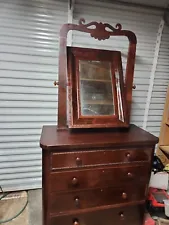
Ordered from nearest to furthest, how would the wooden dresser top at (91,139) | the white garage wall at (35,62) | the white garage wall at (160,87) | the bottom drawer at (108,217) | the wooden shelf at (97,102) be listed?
the wooden dresser top at (91,139) < the bottom drawer at (108,217) < the wooden shelf at (97,102) < the white garage wall at (35,62) < the white garage wall at (160,87)

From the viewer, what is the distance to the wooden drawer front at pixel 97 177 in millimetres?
1204

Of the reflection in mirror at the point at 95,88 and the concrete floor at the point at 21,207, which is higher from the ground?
the reflection in mirror at the point at 95,88

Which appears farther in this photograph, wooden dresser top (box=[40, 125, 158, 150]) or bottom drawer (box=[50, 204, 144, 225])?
bottom drawer (box=[50, 204, 144, 225])

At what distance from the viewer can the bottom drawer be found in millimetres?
1307

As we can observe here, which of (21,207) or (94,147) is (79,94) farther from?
(21,207)

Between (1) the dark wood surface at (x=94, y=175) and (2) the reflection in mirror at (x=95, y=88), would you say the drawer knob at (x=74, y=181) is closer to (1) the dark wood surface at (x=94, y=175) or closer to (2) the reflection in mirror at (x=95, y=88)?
(1) the dark wood surface at (x=94, y=175)

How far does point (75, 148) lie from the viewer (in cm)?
117

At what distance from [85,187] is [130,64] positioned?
3.45 ft

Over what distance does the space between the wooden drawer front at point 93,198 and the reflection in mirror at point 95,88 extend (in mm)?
583

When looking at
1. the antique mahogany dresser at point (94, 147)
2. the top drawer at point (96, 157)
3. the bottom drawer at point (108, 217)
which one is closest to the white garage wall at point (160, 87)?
the antique mahogany dresser at point (94, 147)

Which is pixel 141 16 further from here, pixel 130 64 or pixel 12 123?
pixel 12 123

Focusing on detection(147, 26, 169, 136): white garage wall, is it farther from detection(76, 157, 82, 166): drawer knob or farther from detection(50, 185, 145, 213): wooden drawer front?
detection(76, 157, 82, 166): drawer knob

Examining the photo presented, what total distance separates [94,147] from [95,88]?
1.64 ft

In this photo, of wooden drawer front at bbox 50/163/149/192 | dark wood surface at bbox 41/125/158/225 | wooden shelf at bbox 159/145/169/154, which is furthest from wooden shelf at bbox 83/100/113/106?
wooden shelf at bbox 159/145/169/154
